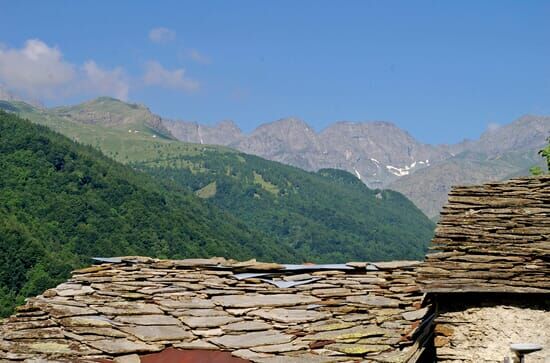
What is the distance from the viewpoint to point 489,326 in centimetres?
1131

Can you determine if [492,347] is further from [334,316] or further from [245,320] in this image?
[245,320]

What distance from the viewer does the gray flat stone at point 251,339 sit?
12195 millimetres

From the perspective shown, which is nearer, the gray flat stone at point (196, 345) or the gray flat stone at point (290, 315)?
the gray flat stone at point (196, 345)

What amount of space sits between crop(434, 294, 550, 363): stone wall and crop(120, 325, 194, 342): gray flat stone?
381cm

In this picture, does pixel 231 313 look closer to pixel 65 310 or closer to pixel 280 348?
pixel 280 348

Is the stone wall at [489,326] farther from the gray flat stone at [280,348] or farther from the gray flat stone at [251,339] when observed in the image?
the gray flat stone at [251,339]

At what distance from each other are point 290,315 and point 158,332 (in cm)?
211

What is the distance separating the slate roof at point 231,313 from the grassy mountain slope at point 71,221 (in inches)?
2562

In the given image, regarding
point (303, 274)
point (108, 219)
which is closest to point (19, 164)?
point (108, 219)

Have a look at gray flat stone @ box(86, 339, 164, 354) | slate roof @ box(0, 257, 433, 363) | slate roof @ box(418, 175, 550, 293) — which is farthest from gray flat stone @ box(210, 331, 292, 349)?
slate roof @ box(418, 175, 550, 293)

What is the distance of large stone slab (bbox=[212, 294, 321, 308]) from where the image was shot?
1334cm

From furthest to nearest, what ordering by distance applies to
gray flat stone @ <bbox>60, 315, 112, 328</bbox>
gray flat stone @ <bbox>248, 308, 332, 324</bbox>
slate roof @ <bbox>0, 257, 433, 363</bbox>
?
gray flat stone @ <bbox>248, 308, 332, 324</bbox> → gray flat stone @ <bbox>60, 315, 112, 328</bbox> → slate roof @ <bbox>0, 257, 433, 363</bbox>

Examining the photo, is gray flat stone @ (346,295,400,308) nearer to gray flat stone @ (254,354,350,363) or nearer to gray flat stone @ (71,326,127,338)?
gray flat stone @ (254,354,350,363)

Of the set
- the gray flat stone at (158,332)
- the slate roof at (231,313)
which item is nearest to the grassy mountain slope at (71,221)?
the slate roof at (231,313)
